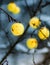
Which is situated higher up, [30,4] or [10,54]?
[30,4]

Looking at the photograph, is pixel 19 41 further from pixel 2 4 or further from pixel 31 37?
pixel 2 4

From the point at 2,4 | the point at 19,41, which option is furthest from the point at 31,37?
the point at 2,4

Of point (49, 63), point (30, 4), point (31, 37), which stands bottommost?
point (49, 63)
